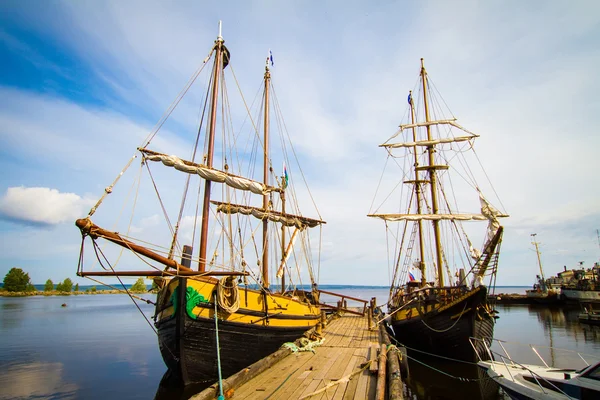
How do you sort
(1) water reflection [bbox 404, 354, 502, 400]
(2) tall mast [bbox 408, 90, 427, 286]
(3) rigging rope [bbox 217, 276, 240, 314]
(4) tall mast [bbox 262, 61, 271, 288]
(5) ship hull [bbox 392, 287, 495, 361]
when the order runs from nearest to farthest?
(3) rigging rope [bbox 217, 276, 240, 314]
(1) water reflection [bbox 404, 354, 502, 400]
(5) ship hull [bbox 392, 287, 495, 361]
(4) tall mast [bbox 262, 61, 271, 288]
(2) tall mast [bbox 408, 90, 427, 286]

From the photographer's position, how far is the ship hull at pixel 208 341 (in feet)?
34.1

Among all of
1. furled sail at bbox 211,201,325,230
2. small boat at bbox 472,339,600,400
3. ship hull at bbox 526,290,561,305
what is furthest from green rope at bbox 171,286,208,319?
ship hull at bbox 526,290,561,305

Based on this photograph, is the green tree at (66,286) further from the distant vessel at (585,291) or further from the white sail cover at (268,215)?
the distant vessel at (585,291)

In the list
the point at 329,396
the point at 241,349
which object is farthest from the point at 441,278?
the point at 329,396

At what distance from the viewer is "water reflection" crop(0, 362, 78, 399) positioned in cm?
1282

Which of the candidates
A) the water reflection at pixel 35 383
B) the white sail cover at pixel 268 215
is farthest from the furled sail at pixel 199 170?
the water reflection at pixel 35 383

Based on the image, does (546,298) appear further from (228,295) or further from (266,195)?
(228,295)

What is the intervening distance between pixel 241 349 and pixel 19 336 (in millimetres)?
29641

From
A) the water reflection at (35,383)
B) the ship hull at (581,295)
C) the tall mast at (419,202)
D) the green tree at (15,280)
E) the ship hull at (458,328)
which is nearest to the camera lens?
the water reflection at (35,383)

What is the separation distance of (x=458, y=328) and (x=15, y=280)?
123m

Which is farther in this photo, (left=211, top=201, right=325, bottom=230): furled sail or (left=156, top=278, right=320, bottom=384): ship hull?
(left=211, top=201, right=325, bottom=230): furled sail

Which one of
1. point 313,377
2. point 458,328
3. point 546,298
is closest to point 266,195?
point 313,377

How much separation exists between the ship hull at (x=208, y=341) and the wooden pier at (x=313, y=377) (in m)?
2.01

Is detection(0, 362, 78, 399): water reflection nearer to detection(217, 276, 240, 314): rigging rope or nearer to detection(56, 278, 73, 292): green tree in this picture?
detection(217, 276, 240, 314): rigging rope
